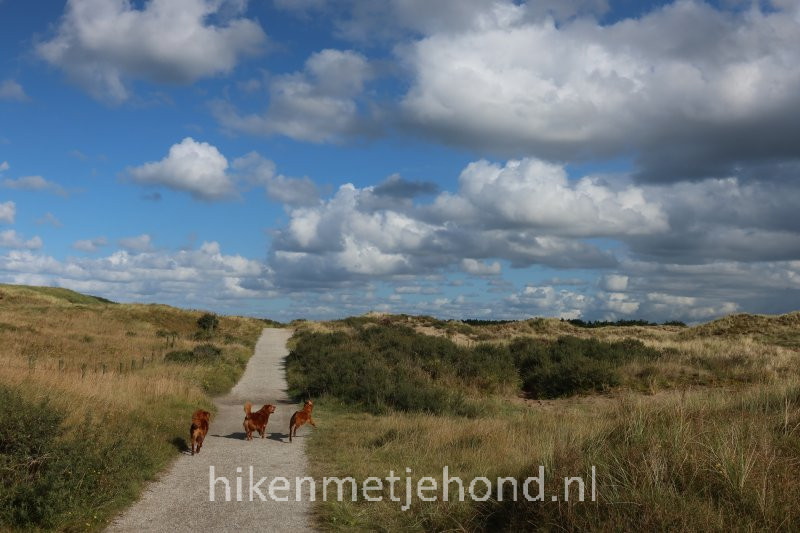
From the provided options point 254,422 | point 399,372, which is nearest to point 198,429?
point 254,422

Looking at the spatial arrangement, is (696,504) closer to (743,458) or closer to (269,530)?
(743,458)

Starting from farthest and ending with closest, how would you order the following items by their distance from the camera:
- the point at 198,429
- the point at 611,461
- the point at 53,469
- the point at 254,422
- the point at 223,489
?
the point at 254,422 < the point at 198,429 < the point at 223,489 < the point at 53,469 < the point at 611,461

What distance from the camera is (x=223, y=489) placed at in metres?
8.00

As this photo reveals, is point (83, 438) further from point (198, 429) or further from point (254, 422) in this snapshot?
point (254, 422)

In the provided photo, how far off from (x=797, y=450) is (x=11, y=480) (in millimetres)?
8247

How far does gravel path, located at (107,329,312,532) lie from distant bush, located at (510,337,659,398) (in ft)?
33.1

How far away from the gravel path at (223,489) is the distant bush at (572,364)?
1008cm

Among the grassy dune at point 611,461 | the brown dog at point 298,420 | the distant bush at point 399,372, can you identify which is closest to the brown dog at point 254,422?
the brown dog at point 298,420

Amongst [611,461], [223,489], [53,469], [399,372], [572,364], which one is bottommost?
[223,489]

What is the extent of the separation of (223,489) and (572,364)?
1536 cm

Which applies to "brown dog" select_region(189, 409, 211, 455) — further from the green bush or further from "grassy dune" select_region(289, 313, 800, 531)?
"grassy dune" select_region(289, 313, 800, 531)

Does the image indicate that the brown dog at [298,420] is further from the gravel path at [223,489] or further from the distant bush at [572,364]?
the distant bush at [572,364]

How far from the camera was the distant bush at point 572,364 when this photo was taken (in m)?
20.0

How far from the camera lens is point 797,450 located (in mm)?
5781
